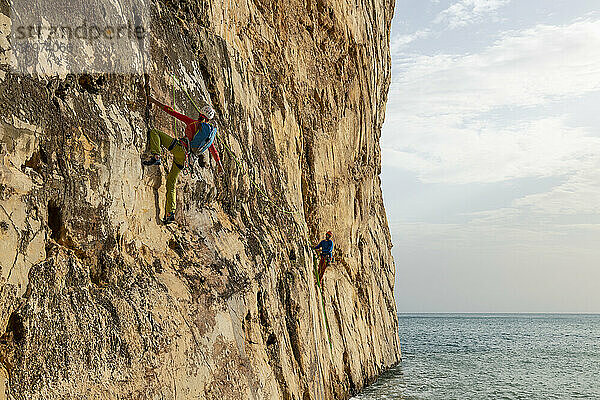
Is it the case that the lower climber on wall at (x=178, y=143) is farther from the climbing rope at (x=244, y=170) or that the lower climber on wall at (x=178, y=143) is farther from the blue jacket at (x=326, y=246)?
the blue jacket at (x=326, y=246)

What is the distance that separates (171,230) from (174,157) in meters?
0.91

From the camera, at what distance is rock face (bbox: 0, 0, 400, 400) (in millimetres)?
4535

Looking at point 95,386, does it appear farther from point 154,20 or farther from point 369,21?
point 369,21

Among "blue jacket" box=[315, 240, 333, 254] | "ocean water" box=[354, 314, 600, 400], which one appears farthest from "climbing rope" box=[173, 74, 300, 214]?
"ocean water" box=[354, 314, 600, 400]

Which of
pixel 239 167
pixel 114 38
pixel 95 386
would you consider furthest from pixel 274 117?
pixel 95 386

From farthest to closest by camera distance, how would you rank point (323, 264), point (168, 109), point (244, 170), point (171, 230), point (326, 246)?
point (326, 246)
point (323, 264)
point (244, 170)
point (171, 230)
point (168, 109)

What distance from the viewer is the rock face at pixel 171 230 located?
454cm

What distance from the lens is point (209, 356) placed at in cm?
634

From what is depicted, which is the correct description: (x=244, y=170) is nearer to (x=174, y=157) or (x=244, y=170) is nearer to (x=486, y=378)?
(x=174, y=157)

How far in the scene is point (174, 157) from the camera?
6.66 meters

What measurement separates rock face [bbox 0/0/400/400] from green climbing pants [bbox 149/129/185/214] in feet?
0.44

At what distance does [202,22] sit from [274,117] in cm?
335

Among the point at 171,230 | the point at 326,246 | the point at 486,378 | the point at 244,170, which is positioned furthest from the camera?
the point at 486,378

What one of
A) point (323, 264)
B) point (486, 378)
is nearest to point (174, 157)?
point (323, 264)
